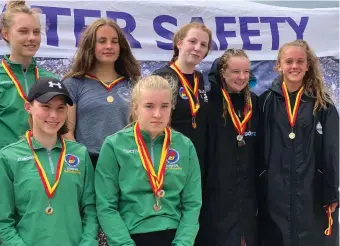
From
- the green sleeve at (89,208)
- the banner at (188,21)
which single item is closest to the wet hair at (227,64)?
the green sleeve at (89,208)

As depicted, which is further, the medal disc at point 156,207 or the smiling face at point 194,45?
the smiling face at point 194,45

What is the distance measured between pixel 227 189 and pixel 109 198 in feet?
3.64

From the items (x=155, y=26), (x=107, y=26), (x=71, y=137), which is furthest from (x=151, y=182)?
(x=155, y=26)

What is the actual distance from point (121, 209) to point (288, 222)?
55.8 inches

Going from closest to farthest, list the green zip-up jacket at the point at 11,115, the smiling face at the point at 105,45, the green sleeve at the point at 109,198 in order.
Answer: the green sleeve at the point at 109,198 < the green zip-up jacket at the point at 11,115 < the smiling face at the point at 105,45

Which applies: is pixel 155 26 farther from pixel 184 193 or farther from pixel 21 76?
pixel 184 193

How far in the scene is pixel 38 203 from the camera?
2387 millimetres

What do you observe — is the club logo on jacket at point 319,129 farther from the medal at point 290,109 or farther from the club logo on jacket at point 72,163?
the club logo on jacket at point 72,163

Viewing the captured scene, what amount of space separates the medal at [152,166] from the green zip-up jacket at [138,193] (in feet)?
0.08

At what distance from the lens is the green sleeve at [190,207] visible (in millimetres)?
2542

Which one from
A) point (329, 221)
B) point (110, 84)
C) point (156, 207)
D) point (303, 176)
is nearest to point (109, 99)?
point (110, 84)

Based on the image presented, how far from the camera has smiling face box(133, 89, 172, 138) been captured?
8.56 feet

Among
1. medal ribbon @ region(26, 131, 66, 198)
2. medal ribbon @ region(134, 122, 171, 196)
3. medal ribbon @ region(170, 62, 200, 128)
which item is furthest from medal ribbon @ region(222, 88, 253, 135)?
medal ribbon @ region(26, 131, 66, 198)

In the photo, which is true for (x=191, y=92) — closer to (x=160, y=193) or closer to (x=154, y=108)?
(x=154, y=108)
